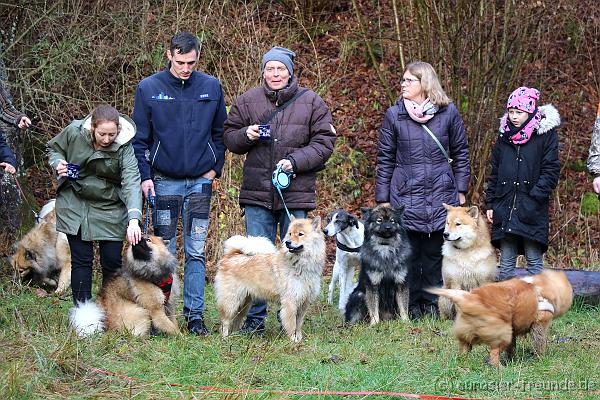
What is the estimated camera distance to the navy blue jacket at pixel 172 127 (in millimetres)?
6219

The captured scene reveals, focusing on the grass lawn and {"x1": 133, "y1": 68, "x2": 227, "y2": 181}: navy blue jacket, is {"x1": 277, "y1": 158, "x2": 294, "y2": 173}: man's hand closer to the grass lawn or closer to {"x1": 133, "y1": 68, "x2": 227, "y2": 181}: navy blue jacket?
{"x1": 133, "y1": 68, "x2": 227, "y2": 181}: navy blue jacket

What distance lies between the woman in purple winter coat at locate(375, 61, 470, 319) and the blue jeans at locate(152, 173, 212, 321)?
1.66m

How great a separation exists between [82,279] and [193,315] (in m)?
0.89

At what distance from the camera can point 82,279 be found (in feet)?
20.0

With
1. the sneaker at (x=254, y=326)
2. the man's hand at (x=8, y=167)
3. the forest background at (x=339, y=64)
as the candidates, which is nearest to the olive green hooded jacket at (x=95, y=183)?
the man's hand at (x=8, y=167)

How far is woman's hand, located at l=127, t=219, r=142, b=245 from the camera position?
5.80 m

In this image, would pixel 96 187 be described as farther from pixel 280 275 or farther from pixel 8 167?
pixel 280 275

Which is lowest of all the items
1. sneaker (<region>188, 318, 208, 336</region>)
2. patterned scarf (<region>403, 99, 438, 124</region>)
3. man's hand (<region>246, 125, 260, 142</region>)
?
sneaker (<region>188, 318, 208, 336</region>)

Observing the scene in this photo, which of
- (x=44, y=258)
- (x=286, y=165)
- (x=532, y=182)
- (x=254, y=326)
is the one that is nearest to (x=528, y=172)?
(x=532, y=182)

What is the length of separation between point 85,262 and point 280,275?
1431mm

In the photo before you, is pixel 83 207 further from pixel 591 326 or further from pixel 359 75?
pixel 359 75

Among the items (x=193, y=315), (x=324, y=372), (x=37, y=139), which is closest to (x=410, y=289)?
(x=193, y=315)

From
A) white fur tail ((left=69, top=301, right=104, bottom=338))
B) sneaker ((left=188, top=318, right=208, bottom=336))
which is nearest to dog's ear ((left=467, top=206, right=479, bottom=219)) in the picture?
sneaker ((left=188, top=318, right=208, bottom=336))

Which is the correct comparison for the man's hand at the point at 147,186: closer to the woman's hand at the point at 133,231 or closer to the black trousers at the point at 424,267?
the woman's hand at the point at 133,231
